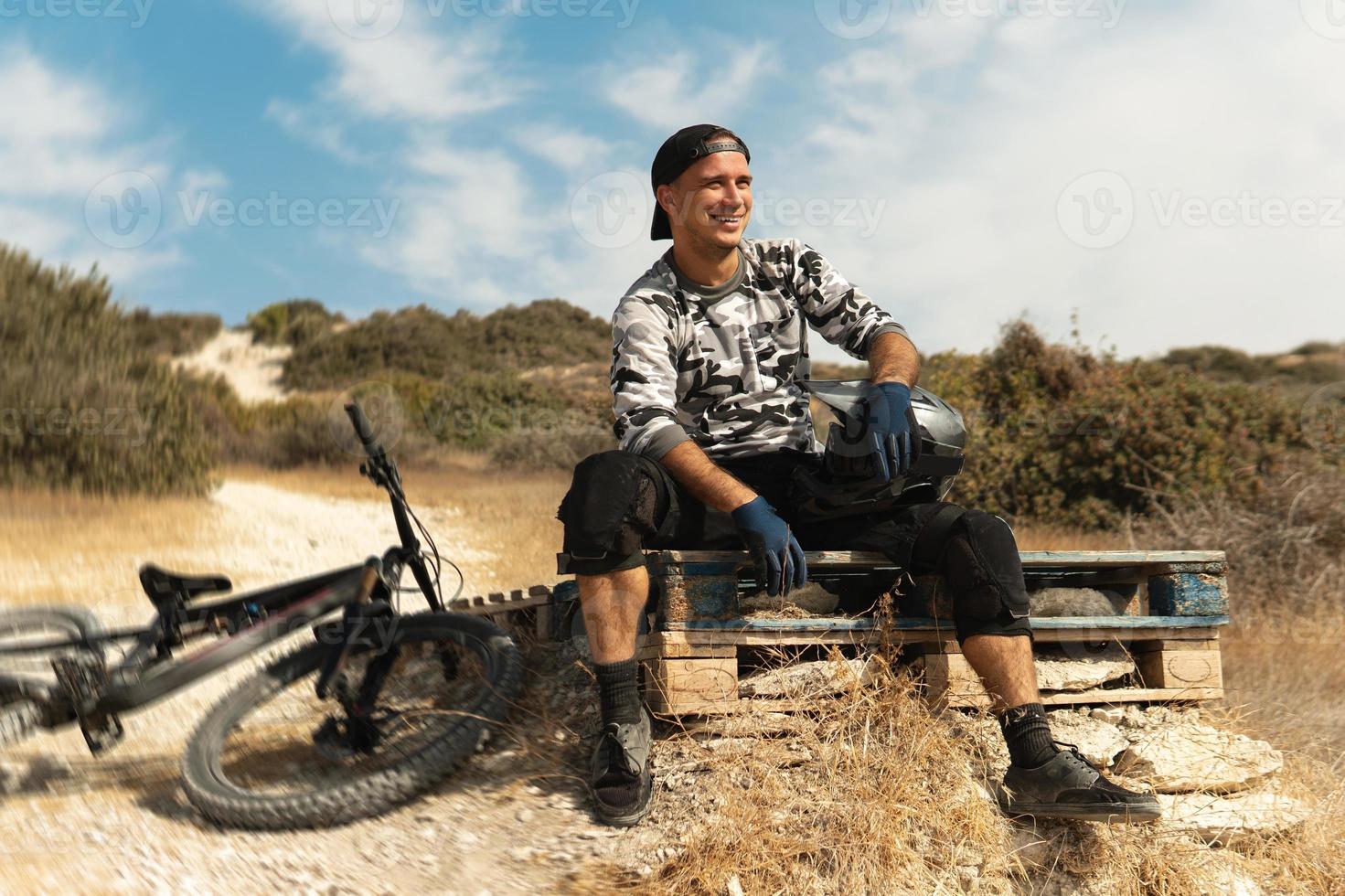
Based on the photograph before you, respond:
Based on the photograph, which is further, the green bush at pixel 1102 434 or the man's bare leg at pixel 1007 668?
the green bush at pixel 1102 434

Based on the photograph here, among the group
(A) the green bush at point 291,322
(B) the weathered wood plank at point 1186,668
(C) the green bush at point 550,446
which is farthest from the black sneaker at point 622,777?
(A) the green bush at point 291,322

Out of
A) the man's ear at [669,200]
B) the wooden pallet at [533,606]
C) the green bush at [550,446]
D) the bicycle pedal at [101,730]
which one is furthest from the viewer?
the green bush at [550,446]

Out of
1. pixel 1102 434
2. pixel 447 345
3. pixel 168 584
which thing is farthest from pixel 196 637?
pixel 447 345

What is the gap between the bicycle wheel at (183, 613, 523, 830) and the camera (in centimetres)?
285

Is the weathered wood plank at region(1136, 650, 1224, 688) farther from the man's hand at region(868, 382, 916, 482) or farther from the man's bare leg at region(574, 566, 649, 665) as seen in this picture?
the man's bare leg at region(574, 566, 649, 665)

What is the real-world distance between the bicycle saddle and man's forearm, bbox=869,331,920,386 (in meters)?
2.30

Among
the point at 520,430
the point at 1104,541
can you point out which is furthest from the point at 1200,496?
the point at 520,430

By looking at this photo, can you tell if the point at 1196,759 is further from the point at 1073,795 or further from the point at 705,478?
the point at 705,478

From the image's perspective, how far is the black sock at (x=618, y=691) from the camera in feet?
9.41

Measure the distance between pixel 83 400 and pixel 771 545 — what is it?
8.72 m

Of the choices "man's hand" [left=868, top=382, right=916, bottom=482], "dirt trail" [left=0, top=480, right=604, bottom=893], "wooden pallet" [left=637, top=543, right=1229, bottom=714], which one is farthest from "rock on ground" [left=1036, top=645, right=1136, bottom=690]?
"dirt trail" [left=0, top=480, right=604, bottom=893]

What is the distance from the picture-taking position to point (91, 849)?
2.67 meters

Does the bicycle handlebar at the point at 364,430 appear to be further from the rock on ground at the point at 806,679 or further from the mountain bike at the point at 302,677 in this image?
the rock on ground at the point at 806,679

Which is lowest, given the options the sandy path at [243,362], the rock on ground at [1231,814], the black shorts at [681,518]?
the rock on ground at [1231,814]
